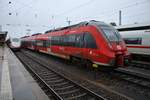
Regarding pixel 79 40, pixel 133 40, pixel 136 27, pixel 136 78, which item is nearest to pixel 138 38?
pixel 133 40

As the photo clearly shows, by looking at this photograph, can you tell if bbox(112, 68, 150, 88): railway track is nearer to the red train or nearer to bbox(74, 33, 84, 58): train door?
the red train

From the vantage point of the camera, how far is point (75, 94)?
9281 millimetres

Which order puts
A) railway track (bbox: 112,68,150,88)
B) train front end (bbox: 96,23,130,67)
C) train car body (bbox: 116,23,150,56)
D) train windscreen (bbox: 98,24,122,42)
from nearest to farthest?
railway track (bbox: 112,68,150,88) → train front end (bbox: 96,23,130,67) → train windscreen (bbox: 98,24,122,42) → train car body (bbox: 116,23,150,56)

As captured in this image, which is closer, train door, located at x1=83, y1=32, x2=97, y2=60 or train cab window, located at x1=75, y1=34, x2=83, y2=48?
train door, located at x1=83, y1=32, x2=97, y2=60

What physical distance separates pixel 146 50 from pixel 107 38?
8007 millimetres

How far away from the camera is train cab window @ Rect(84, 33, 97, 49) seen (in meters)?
12.9

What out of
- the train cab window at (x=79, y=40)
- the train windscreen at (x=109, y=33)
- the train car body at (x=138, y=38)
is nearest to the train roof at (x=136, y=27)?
the train car body at (x=138, y=38)

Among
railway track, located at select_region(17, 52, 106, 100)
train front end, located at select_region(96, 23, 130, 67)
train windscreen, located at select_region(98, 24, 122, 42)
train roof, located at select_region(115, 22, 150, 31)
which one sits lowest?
railway track, located at select_region(17, 52, 106, 100)

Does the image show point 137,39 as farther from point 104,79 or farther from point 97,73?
point 104,79

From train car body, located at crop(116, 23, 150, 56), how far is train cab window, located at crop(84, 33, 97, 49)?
751cm

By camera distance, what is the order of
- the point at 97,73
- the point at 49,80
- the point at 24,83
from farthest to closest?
the point at 97,73
the point at 49,80
the point at 24,83

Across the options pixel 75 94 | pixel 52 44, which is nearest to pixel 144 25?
pixel 52 44

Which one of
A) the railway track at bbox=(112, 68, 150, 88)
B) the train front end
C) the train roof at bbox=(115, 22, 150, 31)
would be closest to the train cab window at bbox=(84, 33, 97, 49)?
the train front end

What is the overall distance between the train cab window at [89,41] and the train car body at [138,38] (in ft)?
24.6
